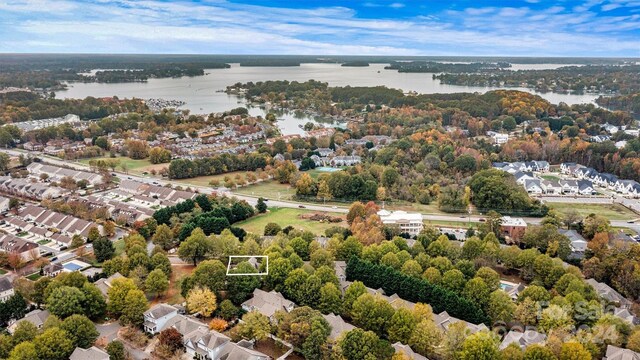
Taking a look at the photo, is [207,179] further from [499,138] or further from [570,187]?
[499,138]

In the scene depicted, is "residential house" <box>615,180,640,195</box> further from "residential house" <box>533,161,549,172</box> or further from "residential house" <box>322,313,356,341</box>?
"residential house" <box>322,313,356,341</box>

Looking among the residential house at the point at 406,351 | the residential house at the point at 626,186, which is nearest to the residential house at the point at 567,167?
the residential house at the point at 626,186

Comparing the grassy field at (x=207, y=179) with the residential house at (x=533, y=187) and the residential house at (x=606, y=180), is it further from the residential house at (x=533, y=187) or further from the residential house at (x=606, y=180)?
the residential house at (x=606, y=180)

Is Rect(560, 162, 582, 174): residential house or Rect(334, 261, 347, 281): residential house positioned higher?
Rect(560, 162, 582, 174): residential house

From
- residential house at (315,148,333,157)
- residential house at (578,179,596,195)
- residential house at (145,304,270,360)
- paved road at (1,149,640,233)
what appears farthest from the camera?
residential house at (315,148,333,157)

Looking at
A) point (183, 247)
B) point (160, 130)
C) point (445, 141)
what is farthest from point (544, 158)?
point (160, 130)

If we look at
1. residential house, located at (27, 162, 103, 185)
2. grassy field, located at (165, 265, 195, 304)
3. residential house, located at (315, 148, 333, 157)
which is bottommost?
grassy field, located at (165, 265, 195, 304)

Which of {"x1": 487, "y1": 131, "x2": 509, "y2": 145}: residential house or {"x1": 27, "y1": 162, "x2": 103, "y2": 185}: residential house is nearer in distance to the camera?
{"x1": 27, "y1": 162, "x2": 103, "y2": 185}: residential house

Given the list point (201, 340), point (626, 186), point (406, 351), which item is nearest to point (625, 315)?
point (406, 351)

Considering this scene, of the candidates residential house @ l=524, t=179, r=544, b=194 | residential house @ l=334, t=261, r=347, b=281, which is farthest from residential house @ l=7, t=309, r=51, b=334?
residential house @ l=524, t=179, r=544, b=194
